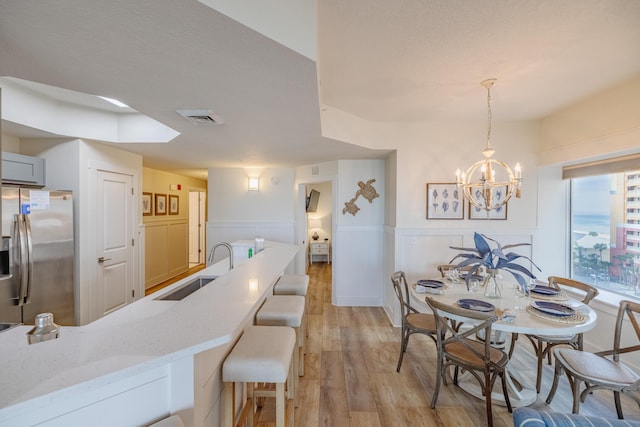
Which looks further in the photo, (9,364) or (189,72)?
(189,72)

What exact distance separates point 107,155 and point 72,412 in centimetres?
348

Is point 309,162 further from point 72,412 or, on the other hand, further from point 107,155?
point 72,412

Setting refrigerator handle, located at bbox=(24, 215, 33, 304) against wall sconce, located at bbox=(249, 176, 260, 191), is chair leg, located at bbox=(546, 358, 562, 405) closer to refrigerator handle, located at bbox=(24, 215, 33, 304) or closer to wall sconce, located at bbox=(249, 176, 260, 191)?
refrigerator handle, located at bbox=(24, 215, 33, 304)

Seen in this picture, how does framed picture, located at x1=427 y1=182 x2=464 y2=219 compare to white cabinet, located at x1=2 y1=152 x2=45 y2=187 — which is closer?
white cabinet, located at x1=2 y1=152 x2=45 y2=187

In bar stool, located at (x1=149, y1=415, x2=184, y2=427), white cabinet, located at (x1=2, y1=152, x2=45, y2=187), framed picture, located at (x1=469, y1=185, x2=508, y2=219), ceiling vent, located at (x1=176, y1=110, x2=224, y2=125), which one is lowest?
bar stool, located at (x1=149, y1=415, x2=184, y2=427)

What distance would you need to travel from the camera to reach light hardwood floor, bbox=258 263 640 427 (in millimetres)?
2066

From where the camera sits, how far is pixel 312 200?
7492 millimetres

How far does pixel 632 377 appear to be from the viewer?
68.9 inches

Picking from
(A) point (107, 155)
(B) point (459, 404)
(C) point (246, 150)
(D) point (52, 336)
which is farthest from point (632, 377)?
(A) point (107, 155)

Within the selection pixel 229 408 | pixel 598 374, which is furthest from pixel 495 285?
pixel 229 408

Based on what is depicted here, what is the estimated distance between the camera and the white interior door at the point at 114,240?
346cm

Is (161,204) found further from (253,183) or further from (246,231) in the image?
(253,183)

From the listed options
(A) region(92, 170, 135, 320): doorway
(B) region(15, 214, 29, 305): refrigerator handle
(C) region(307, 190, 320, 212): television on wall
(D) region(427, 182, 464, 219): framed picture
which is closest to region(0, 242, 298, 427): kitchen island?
(B) region(15, 214, 29, 305): refrigerator handle

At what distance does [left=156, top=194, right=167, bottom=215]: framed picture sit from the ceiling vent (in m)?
3.80
